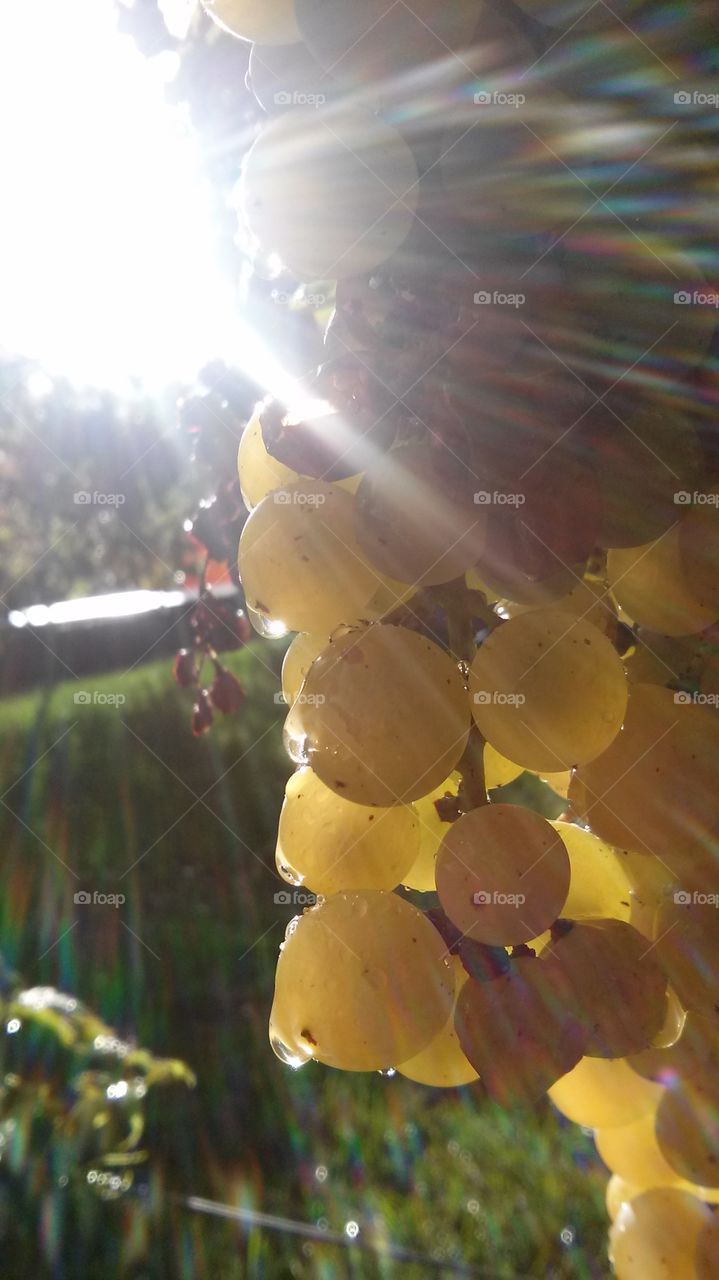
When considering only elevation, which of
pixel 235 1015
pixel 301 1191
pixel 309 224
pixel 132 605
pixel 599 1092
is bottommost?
pixel 235 1015

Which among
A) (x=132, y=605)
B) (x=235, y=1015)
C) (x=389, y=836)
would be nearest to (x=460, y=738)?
(x=389, y=836)

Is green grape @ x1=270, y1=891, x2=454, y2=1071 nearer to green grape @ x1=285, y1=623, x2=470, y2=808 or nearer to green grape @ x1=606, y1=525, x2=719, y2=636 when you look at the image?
green grape @ x1=285, y1=623, x2=470, y2=808

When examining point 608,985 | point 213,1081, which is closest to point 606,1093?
point 608,985

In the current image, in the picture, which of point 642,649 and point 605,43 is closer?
point 605,43

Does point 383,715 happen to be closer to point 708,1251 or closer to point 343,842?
point 343,842

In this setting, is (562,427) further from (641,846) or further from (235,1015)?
(235,1015)

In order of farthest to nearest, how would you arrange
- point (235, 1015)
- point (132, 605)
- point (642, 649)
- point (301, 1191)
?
point (235, 1015) < point (132, 605) < point (301, 1191) < point (642, 649)
